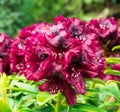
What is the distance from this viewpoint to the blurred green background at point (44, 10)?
7.97m

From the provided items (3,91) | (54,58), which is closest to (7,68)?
(3,91)

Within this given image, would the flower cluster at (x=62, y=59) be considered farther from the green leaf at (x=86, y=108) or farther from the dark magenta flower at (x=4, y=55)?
the dark magenta flower at (x=4, y=55)

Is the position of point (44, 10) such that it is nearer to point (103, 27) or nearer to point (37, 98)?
point (103, 27)

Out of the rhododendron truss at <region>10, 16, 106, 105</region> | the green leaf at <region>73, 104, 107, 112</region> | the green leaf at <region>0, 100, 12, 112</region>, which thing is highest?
the rhododendron truss at <region>10, 16, 106, 105</region>

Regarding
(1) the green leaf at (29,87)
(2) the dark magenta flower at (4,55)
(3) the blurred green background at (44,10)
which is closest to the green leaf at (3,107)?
(1) the green leaf at (29,87)

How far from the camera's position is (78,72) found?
1.63 metres

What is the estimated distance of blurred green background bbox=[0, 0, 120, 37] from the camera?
26.1ft

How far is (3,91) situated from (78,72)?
293 mm

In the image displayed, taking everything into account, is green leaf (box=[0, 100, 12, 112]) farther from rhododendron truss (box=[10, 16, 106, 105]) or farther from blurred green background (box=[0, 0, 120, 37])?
blurred green background (box=[0, 0, 120, 37])

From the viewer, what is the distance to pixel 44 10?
8750mm

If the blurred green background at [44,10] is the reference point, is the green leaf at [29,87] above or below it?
below

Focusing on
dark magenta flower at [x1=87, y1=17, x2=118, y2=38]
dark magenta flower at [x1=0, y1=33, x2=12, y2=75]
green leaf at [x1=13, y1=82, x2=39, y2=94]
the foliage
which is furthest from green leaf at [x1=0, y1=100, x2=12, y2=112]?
dark magenta flower at [x1=87, y1=17, x2=118, y2=38]

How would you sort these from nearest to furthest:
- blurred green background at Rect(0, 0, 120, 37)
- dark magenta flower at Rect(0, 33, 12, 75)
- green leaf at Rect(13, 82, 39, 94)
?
1. green leaf at Rect(13, 82, 39, 94)
2. dark magenta flower at Rect(0, 33, 12, 75)
3. blurred green background at Rect(0, 0, 120, 37)

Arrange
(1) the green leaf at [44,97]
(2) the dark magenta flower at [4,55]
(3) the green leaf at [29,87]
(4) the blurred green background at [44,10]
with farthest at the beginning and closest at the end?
(4) the blurred green background at [44,10] → (2) the dark magenta flower at [4,55] → (3) the green leaf at [29,87] → (1) the green leaf at [44,97]
